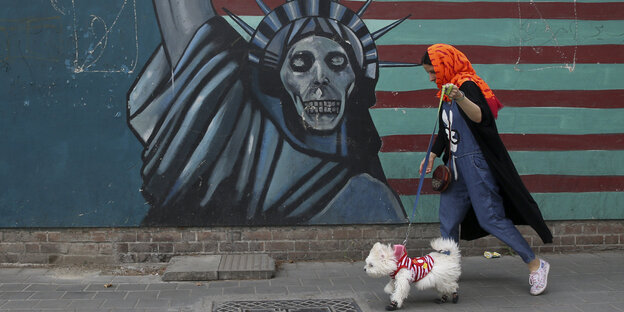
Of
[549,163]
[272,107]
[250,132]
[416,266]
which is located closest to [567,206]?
[549,163]

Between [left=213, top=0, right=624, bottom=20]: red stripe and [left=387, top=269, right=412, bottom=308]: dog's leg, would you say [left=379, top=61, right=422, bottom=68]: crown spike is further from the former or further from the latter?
[left=387, top=269, right=412, bottom=308]: dog's leg

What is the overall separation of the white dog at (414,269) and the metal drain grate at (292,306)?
0.37 meters

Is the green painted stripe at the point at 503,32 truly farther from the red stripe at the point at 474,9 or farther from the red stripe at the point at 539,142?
the red stripe at the point at 539,142

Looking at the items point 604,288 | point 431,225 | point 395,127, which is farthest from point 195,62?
point 604,288

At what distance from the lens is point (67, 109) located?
5.78m

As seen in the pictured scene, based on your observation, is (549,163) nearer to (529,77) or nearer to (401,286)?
(529,77)

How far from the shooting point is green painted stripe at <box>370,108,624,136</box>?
6055mm

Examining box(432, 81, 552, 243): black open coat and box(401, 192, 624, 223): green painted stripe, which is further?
box(401, 192, 624, 223): green painted stripe

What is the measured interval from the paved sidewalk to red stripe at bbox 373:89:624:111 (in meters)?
1.67

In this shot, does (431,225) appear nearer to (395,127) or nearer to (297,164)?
(395,127)

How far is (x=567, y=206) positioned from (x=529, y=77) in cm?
145

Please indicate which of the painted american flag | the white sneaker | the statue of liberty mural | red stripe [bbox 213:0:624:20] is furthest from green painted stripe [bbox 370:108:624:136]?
the white sneaker

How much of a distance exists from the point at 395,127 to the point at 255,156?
1485 millimetres

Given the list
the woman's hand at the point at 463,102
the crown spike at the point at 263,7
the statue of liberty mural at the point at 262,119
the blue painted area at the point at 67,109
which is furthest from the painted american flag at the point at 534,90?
the blue painted area at the point at 67,109
